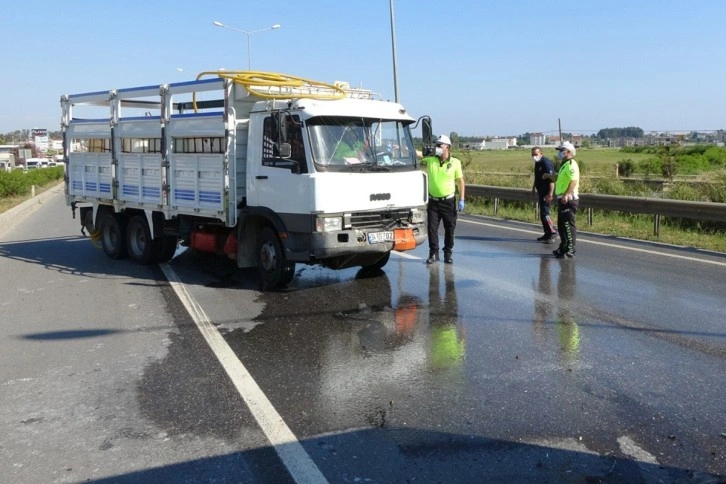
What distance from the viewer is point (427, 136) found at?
1010 centimetres

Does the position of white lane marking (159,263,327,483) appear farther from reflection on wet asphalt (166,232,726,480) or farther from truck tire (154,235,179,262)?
truck tire (154,235,179,262)

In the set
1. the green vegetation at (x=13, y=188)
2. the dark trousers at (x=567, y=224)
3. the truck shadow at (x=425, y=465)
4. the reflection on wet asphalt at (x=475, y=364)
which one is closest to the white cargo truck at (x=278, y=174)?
the reflection on wet asphalt at (x=475, y=364)

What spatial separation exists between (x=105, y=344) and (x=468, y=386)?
3552 millimetres

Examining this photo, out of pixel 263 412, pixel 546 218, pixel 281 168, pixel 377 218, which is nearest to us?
pixel 263 412

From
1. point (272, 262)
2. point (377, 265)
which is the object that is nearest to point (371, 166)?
point (272, 262)

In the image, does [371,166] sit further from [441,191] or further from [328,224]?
[441,191]

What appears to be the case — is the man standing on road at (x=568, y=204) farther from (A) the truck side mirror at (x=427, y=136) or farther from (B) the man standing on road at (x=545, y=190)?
(A) the truck side mirror at (x=427, y=136)

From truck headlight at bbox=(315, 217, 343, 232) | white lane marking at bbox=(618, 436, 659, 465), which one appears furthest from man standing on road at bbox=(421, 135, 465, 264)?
white lane marking at bbox=(618, 436, 659, 465)

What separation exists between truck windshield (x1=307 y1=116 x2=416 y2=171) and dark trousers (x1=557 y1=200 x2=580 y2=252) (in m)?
3.12

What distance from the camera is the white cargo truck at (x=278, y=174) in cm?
880

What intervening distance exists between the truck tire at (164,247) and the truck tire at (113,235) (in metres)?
0.96

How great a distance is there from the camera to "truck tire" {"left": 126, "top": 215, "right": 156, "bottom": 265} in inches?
460

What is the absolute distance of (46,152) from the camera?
11212 centimetres

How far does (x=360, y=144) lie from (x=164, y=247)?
13.8ft
